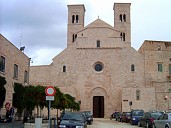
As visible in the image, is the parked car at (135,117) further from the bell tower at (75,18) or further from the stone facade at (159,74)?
the bell tower at (75,18)

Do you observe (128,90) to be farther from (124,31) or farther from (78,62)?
(124,31)

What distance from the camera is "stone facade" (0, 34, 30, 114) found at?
73.7ft

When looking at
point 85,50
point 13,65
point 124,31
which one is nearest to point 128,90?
point 85,50

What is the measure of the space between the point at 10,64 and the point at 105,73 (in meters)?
23.6

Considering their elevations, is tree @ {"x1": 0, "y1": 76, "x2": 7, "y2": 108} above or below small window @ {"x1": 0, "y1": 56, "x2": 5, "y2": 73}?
below

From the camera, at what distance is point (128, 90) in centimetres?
4294

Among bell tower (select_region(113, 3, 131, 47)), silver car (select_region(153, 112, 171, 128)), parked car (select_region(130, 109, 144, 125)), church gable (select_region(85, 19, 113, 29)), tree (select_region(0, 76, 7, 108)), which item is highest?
bell tower (select_region(113, 3, 131, 47))

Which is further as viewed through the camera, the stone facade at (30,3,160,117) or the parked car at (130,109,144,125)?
the stone facade at (30,3,160,117)

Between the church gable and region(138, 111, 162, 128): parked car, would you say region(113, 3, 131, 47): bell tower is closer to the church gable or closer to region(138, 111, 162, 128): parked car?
the church gable

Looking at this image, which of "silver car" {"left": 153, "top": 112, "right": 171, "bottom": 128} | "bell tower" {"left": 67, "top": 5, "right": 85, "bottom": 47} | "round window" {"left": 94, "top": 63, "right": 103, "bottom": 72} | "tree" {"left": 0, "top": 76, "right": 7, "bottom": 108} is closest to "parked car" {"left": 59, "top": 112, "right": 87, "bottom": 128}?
"silver car" {"left": 153, "top": 112, "right": 171, "bottom": 128}

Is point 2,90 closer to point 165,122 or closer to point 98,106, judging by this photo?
point 165,122

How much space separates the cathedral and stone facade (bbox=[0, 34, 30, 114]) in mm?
16860

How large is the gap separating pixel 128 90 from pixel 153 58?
7.18 m

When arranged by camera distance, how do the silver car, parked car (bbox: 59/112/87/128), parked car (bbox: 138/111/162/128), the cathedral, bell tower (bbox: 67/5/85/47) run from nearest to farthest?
1. parked car (bbox: 59/112/87/128)
2. the silver car
3. parked car (bbox: 138/111/162/128)
4. the cathedral
5. bell tower (bbox: 67/5/85/47)
